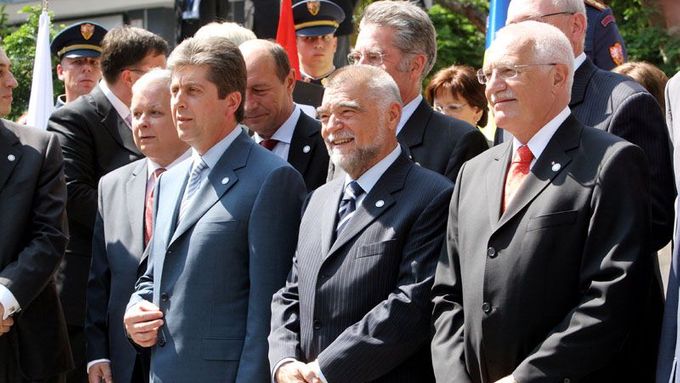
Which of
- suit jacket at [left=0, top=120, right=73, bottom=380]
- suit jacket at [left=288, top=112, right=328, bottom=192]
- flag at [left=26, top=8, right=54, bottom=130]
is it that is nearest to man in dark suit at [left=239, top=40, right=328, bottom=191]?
suit jacket at [left=288, top=112, right=328, bottom=192]

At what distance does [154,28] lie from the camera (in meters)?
16.1

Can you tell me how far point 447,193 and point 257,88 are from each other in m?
1.55

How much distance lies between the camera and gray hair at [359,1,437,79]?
17.9 feet

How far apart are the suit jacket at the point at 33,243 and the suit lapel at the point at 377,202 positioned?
5.14ft

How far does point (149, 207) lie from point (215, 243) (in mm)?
795

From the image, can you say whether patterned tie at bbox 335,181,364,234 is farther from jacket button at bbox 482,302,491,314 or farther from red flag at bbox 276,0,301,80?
red flag at bbox 276,0,301,80

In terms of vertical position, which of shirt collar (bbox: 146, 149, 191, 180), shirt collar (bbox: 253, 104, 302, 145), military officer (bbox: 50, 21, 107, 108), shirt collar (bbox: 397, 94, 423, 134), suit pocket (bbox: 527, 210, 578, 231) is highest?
suit pocket (bbox: 527, 210, 578, 231)

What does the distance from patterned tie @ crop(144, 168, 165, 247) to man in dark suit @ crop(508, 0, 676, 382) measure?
1.81 metres

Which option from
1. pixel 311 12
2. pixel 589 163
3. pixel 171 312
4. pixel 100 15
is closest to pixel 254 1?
pixel 311 12

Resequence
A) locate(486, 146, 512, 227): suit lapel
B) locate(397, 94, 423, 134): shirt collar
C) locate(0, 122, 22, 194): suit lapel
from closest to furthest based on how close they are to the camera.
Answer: locate(486, 146, 512, 227): suit lapel
locate(397, 94, 423, 134): shirt collar
locate(0, 122, 22, 194): suit lapel

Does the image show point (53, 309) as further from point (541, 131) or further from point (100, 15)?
point (100, 15)

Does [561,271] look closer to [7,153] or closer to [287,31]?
[7,153]

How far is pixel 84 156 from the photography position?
6277 mm

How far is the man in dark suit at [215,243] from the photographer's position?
15.8ft
